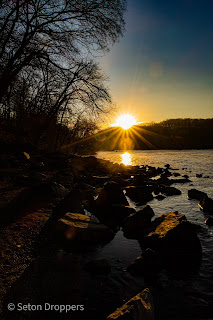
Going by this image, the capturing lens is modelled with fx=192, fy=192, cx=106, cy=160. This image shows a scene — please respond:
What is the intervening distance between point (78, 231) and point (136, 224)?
1771 millimetres

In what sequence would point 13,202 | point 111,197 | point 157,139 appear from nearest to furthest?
1. point 13,202
2. point 111,197
3. point 157,139

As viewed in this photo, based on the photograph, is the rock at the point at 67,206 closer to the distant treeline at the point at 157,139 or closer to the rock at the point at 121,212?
the rock at the point at 121,212

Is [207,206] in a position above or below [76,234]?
below

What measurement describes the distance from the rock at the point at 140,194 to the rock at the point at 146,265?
4.90 m

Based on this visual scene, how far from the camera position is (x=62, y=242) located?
381 cm

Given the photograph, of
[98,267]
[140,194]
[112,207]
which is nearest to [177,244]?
[98,267]

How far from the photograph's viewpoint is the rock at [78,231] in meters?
3.85

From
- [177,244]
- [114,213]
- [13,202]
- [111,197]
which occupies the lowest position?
[114,213]

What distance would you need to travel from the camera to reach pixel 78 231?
3.94 meters

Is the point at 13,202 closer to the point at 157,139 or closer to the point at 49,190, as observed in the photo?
the point at 49,190

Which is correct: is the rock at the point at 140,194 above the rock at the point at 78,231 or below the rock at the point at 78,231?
below

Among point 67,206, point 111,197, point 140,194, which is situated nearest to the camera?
point 67,206

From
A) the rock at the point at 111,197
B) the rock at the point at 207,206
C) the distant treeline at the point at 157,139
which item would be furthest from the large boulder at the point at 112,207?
the distant treeline at the point at 157,139

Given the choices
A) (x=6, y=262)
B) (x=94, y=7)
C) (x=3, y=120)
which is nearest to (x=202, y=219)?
(x=6, y=262)
